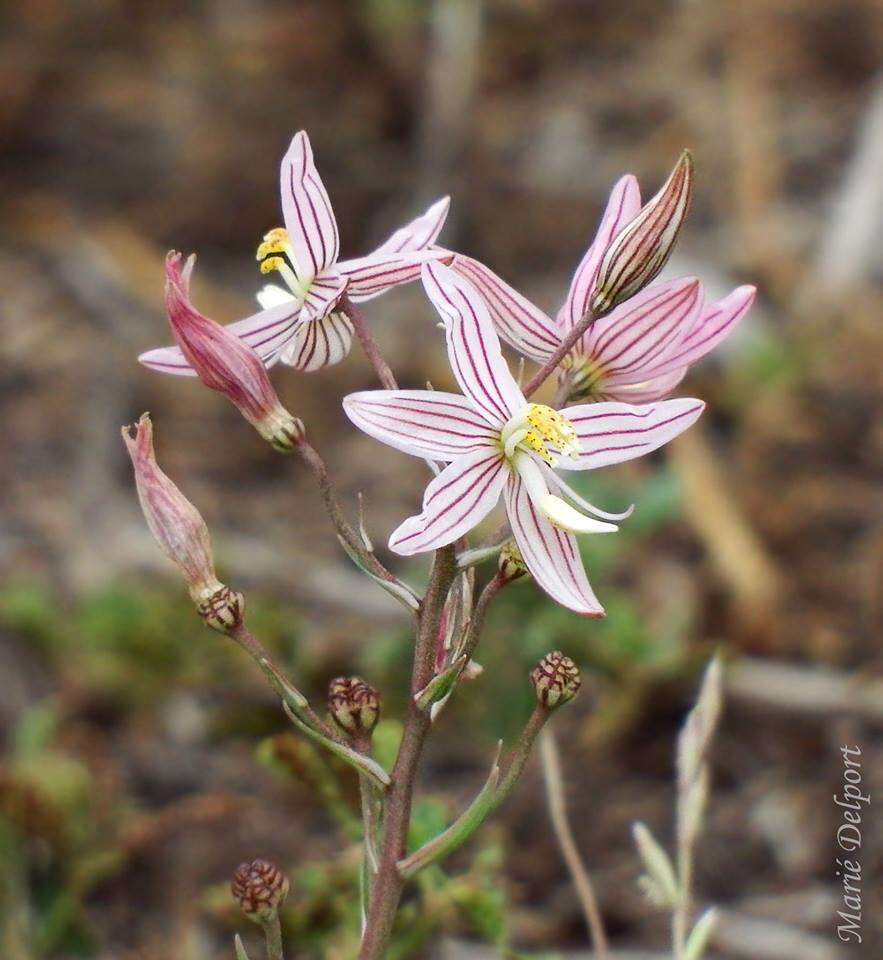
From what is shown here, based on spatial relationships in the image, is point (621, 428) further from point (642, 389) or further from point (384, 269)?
point (384, 269)

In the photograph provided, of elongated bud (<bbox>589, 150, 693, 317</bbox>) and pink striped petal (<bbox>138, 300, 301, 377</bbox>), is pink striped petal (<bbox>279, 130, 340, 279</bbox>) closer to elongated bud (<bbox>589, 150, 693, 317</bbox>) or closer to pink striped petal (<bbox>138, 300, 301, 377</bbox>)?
pink striped petal (<bbox>138, 300, 301, 377</bbox>)

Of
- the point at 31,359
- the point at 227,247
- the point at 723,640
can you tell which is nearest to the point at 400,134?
the point at 227,247

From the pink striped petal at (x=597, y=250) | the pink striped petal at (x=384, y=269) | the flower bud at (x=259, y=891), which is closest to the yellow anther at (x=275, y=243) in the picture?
the pink striped petal at (x=384, y=269)

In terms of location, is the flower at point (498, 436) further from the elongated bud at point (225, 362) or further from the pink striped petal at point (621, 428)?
the elongated bud at point (225, 362)

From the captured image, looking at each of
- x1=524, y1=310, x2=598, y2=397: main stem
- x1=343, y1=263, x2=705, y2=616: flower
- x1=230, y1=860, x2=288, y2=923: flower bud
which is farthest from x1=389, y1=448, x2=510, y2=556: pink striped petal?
x1=230, y1=860, x2=288, y2=923: flower bud

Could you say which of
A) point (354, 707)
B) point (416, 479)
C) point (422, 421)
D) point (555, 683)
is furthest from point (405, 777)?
point (416, 479)

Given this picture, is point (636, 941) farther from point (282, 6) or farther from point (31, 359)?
point (282, 6)
